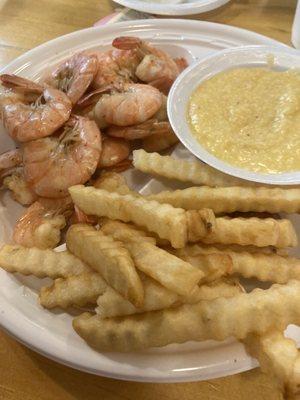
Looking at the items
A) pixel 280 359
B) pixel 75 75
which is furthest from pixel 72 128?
pixel 280 359

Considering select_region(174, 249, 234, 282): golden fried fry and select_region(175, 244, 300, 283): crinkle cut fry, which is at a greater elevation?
select_region(174, 249, 234, 282): golden fried fry

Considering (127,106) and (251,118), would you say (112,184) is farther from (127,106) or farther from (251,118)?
(251,118)

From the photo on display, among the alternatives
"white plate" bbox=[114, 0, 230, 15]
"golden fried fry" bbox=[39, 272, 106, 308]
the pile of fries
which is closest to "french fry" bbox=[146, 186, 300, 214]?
the pile of fries

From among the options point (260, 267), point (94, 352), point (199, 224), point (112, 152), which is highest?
point (199, 224)

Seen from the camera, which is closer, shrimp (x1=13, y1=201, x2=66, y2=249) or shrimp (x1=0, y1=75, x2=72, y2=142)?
shrimp (x1=13, y1=201, x2=66, y2=249)

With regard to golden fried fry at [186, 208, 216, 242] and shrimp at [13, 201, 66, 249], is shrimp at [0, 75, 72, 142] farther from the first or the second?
golden fried fry at [186, 208, 216, 242]

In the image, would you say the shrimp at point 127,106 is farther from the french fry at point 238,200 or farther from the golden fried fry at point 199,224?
the golden fried fry at point 199,224

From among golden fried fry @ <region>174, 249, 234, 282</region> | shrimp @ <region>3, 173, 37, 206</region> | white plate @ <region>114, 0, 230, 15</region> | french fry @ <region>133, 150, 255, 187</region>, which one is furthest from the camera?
white plate @ <region>114, 0, 230, 15</region>
